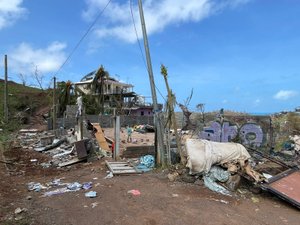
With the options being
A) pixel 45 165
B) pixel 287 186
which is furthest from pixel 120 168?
pixel 287 186

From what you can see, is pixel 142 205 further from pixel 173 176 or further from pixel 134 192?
pixel 173 176

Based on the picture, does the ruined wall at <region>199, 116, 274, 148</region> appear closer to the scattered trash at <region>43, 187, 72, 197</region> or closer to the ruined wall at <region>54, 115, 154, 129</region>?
the scattered trash at <region>43, 187, 72, 197</region>

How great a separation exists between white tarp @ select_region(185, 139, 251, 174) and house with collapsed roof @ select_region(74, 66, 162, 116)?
27.8m

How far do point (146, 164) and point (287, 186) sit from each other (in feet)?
13.4

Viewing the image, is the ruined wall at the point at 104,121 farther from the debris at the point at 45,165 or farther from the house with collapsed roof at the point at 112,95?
the debris at the point at 45,165

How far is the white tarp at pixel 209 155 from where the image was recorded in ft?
26.2

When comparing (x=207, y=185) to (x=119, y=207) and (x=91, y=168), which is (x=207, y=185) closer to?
(x=119, y=207)

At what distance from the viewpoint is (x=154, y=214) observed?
577cm

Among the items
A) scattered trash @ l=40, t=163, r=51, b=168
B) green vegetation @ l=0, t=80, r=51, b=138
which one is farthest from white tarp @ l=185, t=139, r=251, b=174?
green vegetation @ l=0, t=80, r=51, b=138

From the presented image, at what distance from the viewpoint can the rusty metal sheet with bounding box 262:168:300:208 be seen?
7036 millimetres

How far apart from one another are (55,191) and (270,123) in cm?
959

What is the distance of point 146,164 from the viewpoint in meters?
9.75

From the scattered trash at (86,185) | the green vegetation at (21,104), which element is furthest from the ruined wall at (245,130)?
the green vegetation at (21,104)

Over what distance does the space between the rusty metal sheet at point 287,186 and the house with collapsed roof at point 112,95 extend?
28.5 metres
